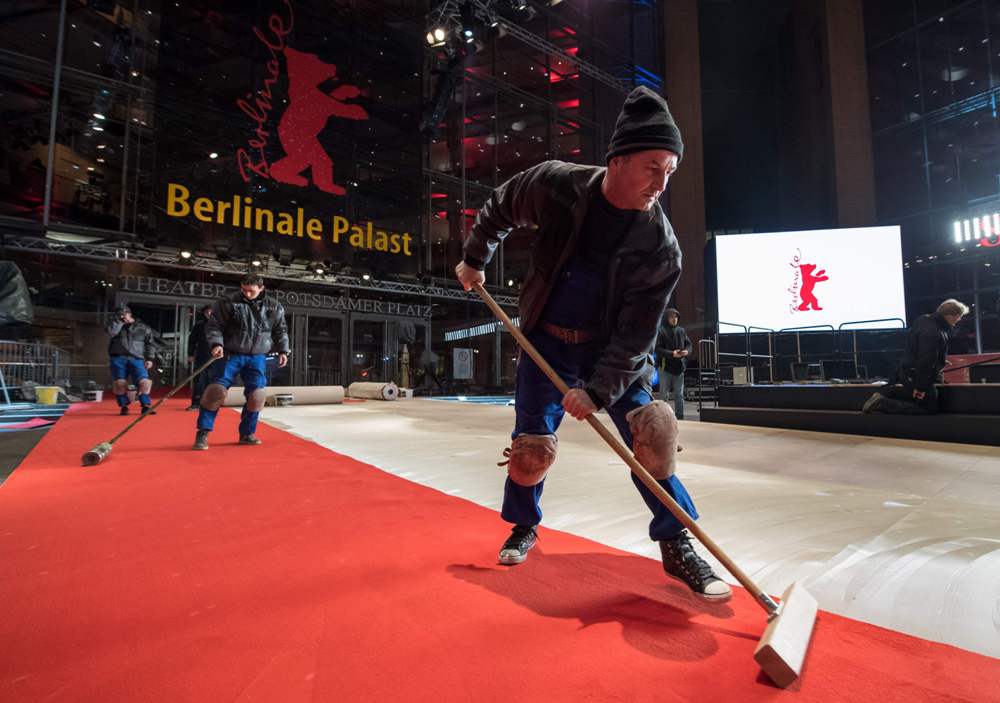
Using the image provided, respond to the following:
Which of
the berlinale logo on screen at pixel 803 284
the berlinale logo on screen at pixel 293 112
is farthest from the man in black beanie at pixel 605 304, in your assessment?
the berlinale logo on screen at pixel 293 112

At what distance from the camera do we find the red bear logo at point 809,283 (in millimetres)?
9250

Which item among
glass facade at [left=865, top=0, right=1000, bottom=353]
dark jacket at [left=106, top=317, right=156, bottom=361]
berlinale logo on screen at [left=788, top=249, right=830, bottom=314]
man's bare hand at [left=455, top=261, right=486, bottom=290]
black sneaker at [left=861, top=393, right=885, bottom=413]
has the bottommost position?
black sneaker at [left=861, top=393, right=885, bottom=413]

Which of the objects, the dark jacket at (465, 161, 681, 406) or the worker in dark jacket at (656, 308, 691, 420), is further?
the worker in dark jacket at (656, 308, 691, 420)

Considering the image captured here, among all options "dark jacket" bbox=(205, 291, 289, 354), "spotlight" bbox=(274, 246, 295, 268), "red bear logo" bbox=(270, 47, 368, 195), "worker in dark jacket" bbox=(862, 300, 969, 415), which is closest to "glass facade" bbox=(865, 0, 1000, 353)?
"worker in dark jacket" bbox=(862, 300, 969, 415)

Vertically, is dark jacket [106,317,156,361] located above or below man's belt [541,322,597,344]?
above

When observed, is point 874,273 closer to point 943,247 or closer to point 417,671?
point 943,247

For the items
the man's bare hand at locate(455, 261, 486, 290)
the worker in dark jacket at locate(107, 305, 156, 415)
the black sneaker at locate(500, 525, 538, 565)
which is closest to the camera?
the black sneaker at locate(500, 525, 538, 565)

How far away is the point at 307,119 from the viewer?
11.0 metres

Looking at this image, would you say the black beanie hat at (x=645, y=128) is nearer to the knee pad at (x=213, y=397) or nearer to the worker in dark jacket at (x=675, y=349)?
the knee pad at (x=213, y=397)

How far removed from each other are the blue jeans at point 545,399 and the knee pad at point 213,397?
129 inches

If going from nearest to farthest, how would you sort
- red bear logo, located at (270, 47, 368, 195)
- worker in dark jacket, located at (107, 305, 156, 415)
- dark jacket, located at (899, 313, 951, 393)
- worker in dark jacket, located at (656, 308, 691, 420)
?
dark jacket, located at (899, 313, 951, 393)
worker in dark jacket, located at (656, 308, 691, 420)
worker in dark jacket, located at (107, 305, 156, 415)
red bear logo, located at (270, 47, 368, 195)

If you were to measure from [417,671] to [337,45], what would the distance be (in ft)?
44.8

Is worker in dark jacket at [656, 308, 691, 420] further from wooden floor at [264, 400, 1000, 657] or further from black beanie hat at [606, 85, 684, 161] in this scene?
black beanie hat at [606, 85, 684, 161]

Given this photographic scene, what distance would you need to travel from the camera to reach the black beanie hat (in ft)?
4.57
